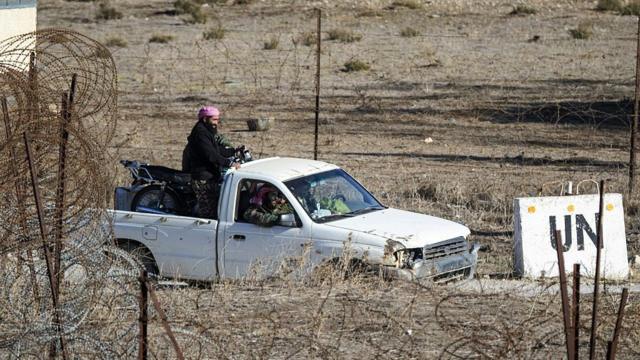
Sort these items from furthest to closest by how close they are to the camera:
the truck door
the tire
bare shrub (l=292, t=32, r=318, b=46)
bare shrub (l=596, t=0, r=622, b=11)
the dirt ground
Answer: bare shrub (l=596, t=0, r=622, b=11) → bare shrub (l=292, t=32, r=318, b=46) → the tire → the truck door → the dirt ground

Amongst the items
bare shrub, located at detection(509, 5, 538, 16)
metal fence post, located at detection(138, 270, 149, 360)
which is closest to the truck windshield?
metal fence post, located at detection(138, 270, 149, 360)

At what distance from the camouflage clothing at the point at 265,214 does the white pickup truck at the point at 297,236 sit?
52 mm

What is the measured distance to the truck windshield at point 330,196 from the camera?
1241 cm

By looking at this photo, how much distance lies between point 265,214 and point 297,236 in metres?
0.43

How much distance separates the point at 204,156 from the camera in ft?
44.7

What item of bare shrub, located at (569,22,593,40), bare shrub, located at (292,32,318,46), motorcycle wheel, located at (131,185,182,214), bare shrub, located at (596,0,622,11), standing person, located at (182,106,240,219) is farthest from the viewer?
bare shrub, located at (596,0,622,11)

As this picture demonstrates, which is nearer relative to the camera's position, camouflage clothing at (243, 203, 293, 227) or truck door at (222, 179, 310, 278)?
truck door at (222, 179, 310, 278)

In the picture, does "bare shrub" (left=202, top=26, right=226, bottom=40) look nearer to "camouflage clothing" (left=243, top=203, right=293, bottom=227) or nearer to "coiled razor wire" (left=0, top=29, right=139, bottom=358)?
"camouflage clothing" (left=243, top=203, right=293, bottom=227)

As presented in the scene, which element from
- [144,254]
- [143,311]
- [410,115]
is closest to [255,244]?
[144,254]

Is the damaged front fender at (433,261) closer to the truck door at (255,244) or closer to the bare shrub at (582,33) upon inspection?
the truck door at (255,244)

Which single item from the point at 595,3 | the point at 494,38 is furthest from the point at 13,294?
the point at 595,3

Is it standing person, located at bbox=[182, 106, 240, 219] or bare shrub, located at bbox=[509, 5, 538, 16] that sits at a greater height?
bare shrub, located at bbox=[509, 5, 538, 16]

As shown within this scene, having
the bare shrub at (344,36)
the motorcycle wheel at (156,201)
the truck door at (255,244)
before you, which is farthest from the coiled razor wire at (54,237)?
the bare shrub at (344,36)

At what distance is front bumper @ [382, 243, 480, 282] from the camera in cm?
1155
